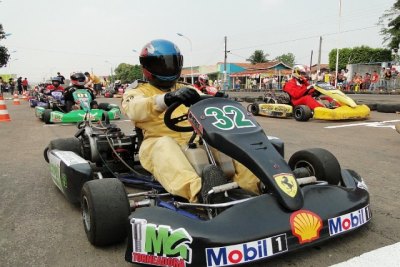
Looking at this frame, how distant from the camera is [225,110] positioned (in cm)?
268

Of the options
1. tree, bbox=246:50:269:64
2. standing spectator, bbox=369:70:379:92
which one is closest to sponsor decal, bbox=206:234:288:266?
standing spectator, bbox=369:70:379:92

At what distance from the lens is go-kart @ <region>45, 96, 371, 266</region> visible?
1.98 meters

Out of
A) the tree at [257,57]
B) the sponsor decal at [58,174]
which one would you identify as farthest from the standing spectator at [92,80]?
the tree at [257,57]

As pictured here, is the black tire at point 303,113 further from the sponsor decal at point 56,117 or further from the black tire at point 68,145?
the black tire at point 68,145

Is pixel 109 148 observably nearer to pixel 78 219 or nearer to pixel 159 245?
pixel 78 219

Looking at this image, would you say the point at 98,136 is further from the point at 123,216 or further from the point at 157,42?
the point at 123,216

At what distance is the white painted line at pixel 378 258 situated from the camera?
210cm

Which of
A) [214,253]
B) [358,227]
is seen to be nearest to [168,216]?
[214,253]

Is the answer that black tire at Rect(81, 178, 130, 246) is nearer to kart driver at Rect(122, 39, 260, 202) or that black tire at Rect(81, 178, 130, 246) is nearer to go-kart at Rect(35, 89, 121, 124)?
kart driver at Rect(122, 39, 260, 202)

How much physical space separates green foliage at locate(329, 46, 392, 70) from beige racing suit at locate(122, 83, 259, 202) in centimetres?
4820

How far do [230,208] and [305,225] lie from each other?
1.32ft

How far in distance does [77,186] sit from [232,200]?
1262mm

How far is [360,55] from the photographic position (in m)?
49.7

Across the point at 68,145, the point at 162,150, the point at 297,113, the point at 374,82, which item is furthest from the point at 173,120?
the point at 374,82
